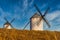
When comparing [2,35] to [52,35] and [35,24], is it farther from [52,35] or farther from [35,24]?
[35,24]

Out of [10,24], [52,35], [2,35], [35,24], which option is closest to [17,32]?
[2,35]

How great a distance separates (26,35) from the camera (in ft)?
38.7

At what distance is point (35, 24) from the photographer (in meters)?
44.7

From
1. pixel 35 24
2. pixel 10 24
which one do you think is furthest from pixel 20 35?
pixel 10 24

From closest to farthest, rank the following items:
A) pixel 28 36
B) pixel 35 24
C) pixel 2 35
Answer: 1. pixel 2 35
2. pixel 28 36
3. pixel 35 24

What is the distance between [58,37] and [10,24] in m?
41.2

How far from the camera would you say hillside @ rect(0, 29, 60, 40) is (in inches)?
438

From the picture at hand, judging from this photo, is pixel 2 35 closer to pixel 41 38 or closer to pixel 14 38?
pixel 14 38

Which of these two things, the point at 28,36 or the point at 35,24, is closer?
the point at 28,36

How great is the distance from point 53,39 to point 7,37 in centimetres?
282

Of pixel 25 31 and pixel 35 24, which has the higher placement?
pixel 35 24

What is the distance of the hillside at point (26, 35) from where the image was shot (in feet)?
36.5

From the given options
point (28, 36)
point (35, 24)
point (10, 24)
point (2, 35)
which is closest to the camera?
point (2, 35)

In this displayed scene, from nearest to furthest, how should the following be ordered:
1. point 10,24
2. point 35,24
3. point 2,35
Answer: point 2,35 → point 35,24 → point 10,24
